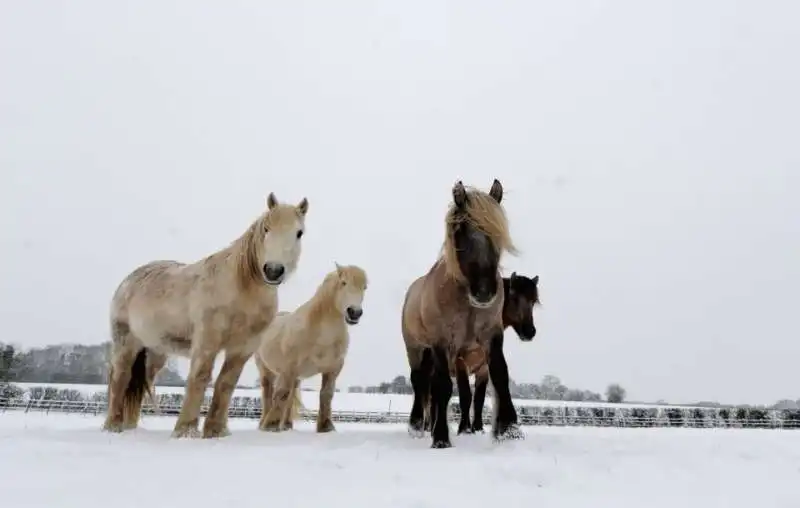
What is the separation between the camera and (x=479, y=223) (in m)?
5.41

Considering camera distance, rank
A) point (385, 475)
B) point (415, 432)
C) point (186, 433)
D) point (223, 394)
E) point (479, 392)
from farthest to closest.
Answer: point (479, 392) → point (415, 432) → point (223, 394) → point (186, 433) → point (385, 475)

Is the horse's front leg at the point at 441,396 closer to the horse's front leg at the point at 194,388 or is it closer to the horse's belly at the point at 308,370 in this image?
the horse's front leg at the point at 194,388

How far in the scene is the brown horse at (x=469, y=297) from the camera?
17.4 ft

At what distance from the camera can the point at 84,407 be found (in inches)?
1072

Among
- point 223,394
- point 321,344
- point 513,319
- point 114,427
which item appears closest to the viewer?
point 223,394

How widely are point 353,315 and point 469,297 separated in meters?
2.48

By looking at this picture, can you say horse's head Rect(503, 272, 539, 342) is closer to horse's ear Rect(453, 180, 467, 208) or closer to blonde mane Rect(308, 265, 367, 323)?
blonde mane Rect(308, 265, 367, 323)

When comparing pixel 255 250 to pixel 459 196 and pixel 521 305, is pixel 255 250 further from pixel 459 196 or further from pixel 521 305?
pixel 521 305

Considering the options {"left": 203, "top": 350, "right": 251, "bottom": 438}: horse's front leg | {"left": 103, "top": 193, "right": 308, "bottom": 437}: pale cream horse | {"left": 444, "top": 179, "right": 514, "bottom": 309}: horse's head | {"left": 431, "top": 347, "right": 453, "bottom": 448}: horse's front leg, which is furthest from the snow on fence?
{"left": 444, "top": 179, "right": 514, "bottom": 309}: horse's head

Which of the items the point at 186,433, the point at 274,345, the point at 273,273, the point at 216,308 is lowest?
the point at 186,433

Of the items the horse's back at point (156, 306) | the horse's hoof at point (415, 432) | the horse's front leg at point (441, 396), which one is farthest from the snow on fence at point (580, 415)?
the horse's front leg at point (441, 396)

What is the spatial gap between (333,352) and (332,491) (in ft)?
16.1

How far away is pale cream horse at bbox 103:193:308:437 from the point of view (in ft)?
19.6

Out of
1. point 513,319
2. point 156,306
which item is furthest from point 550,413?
point 156,306
